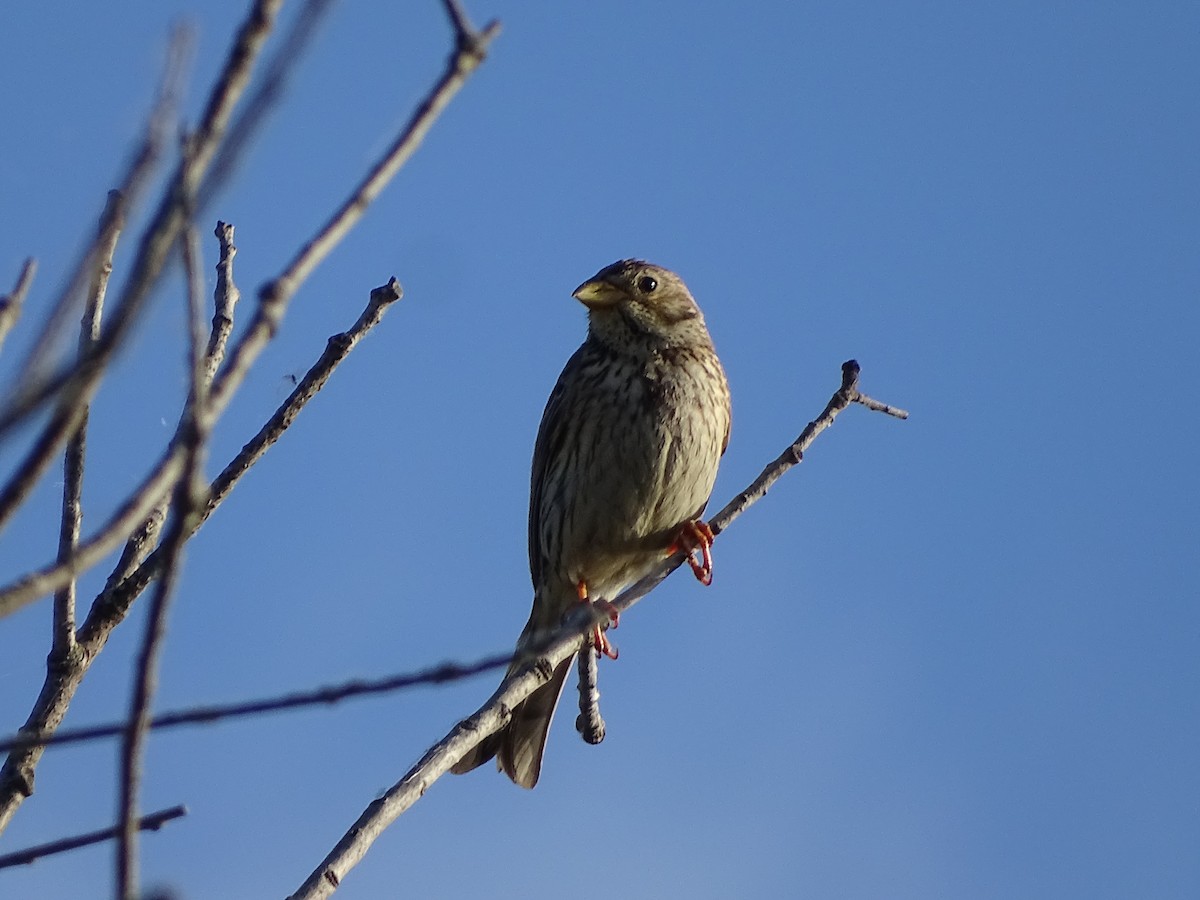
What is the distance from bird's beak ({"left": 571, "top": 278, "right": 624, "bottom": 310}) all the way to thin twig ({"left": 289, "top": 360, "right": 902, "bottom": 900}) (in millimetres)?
1779

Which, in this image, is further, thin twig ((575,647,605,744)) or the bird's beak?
the bird's beak

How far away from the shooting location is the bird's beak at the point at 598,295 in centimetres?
690

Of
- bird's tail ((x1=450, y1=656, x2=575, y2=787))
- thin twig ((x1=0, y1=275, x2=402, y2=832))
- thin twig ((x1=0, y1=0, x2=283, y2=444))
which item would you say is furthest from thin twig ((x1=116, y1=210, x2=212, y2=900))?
bird's tail ((x1=450, y1=656, x2=575, y2=787))

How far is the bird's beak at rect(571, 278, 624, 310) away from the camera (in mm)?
6898

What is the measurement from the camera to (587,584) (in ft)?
22.7

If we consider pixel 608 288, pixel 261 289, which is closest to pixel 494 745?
pixel 608 288

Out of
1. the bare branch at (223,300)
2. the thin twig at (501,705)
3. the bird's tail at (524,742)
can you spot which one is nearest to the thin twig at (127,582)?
the bare branch at (223,300)

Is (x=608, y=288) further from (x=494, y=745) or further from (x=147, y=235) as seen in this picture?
(x=147, y=235)

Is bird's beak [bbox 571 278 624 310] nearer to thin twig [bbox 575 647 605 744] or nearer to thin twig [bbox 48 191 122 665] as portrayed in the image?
thin twig [bbox 575 647 605 744]

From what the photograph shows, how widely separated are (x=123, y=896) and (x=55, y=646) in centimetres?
196

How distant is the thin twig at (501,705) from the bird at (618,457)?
3.48 feet

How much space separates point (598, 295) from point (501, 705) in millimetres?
3368

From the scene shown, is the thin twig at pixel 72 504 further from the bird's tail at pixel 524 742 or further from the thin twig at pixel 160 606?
the bird's tail at pixel 524 742

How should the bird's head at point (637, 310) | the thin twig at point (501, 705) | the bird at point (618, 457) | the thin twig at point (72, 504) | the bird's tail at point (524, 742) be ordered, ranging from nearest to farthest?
the thin twig at point (501, 705) < the thin twig at point (72, 504) < the bird's tail at point (524, 742) < the bird at point (618, 457) < the bird's head at point (637, 310)
